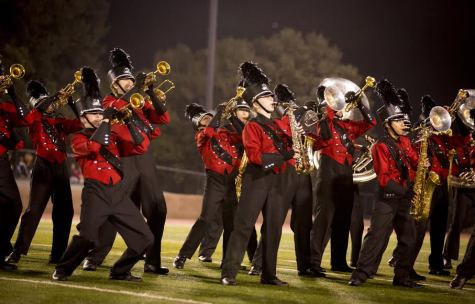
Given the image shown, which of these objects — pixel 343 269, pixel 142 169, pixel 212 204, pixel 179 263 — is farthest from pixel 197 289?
pixel 343 269

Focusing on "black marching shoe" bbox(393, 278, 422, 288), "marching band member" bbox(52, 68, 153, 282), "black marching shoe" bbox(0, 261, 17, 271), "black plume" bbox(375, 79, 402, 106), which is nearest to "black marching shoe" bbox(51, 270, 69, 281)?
"marching band member" bbox(52, 68, 153, 282)

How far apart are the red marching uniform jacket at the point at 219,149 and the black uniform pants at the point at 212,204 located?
9cm

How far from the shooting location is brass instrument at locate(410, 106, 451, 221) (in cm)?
1020

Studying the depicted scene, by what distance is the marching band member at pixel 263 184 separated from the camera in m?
9.33

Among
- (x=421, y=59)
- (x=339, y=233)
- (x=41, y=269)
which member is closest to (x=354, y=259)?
(x=339, y=233)

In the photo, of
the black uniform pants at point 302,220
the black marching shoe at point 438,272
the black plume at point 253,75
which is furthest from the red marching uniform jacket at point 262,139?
the black marching shoe at point 438,272

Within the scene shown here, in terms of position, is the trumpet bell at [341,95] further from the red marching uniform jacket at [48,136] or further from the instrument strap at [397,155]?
the red marching uniform jacket at [48,136]

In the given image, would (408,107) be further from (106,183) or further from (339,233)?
(106,183)

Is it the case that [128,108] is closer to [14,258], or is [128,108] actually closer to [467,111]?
[14,258]

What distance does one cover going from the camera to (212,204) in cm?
1124

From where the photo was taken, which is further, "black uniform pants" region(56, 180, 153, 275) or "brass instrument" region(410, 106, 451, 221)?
"brass instrument" region(410, 106, 451, 221)

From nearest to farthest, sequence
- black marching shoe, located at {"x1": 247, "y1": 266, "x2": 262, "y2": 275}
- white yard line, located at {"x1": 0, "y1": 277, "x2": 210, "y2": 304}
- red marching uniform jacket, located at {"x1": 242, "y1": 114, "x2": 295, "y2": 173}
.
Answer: white yard line, located at {"x1": 0, "y1": 277, "x2": 210, "y2": 304}
red marching uniform jacket, located at {"x1": 242, "y1": 114, "x2": 295, "y2": 173}
black marching shoe, located at {"x1": 247, "y1": 266, "x2": 262, "y2": 275}

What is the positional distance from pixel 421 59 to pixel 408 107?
28.6 m

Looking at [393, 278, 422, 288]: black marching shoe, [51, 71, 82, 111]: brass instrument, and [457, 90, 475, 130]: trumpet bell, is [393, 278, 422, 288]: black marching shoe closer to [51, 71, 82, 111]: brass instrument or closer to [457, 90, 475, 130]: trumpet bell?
[457, 90, 475, 130]: trumpet bell
